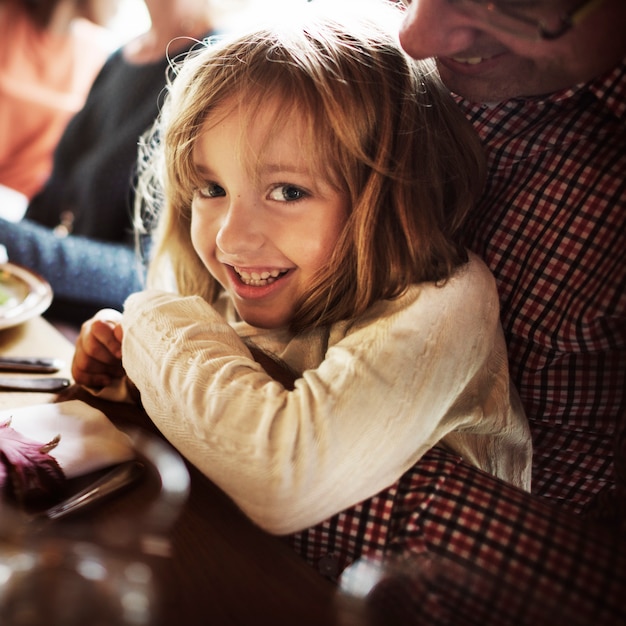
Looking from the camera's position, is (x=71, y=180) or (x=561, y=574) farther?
(x=71, y=180)

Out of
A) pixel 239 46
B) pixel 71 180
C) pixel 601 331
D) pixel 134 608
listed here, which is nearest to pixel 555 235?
pixel 601 331

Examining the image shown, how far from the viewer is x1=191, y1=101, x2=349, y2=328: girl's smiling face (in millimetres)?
683

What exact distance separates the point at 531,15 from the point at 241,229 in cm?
32

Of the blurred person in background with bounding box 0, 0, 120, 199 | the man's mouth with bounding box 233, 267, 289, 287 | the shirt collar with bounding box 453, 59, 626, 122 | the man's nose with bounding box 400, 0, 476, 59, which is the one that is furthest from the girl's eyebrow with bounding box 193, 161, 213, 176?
the blurred person in background with bounding box 0, 0, 120, 199

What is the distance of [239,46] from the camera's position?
737mm

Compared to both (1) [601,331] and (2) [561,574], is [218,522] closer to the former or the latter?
(2) [561,574]

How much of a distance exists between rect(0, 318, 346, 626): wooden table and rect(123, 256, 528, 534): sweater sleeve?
3 cm

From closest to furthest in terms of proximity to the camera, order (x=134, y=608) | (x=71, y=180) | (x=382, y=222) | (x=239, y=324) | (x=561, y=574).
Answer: (x=134, y=608) → (x=561, y=574) → (x=382, y=222) → (x=239, y=324) → (x=71, y=180)

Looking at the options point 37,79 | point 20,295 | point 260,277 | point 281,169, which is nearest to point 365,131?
point 281,169

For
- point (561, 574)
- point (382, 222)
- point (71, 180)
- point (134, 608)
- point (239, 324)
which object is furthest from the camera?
point (71, 180)

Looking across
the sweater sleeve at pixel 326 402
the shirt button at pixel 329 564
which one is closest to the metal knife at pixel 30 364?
the sweater sleeve at pixel 326 402

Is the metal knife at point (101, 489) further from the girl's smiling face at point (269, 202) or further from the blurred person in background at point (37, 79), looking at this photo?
the blurred person in background at point (37, 79)

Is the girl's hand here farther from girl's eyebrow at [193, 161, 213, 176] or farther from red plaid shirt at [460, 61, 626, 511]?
red plaid shirt at [460, 61, 626, 511]

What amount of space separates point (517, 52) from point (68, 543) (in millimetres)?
503
